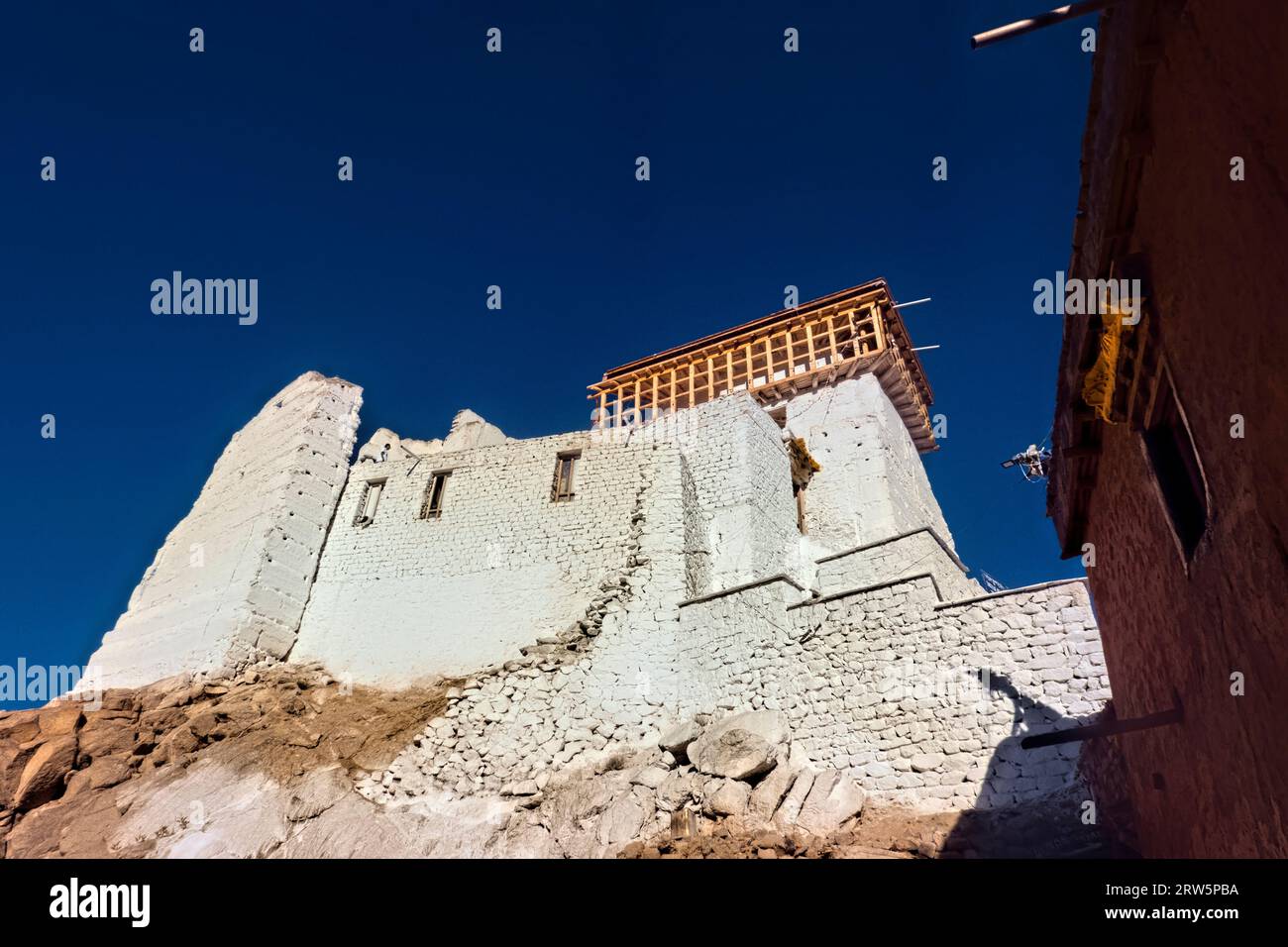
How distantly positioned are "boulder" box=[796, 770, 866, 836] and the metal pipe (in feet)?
28.5

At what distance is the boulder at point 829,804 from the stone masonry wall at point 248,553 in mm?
11298

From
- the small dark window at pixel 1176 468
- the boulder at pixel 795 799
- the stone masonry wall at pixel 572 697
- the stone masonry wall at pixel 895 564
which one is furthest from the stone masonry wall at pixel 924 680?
the small dark window at pixel 1176 468

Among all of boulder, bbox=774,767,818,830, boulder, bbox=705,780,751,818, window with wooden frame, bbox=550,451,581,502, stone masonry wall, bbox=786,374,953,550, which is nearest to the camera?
boulder, bbox=774,767,818,830

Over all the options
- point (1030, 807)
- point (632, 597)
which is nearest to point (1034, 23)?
point (1030, 807)

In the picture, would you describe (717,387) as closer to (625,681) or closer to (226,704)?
(625,681)

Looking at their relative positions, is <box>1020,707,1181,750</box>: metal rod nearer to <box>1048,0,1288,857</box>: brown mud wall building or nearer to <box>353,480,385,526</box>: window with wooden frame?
<box>1048,0,1288,857</box>: brown mud wall building

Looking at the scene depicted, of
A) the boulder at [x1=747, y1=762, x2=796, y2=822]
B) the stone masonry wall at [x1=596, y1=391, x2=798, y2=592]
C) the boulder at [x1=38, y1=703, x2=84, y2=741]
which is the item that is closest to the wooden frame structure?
the stone masonry wall at [x1=596, y1=391, x2=798, y2=592]

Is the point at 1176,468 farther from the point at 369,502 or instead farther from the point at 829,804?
the point at 369,502

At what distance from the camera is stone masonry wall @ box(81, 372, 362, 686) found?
15500mm

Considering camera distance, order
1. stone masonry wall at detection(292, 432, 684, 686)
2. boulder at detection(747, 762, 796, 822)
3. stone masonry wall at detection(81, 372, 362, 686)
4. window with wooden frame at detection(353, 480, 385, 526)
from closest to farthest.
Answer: boulder at detection(747, 762, 796, 822)
stone masonry wall at detection(292, 432, 684, 686)
stone masonry wall at detection(81, 372, 362, 686)
window with wooden frame at detection(353, 480, 385, 526)

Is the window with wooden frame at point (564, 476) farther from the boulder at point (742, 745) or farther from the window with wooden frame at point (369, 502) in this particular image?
the boulder at point (742, 745)

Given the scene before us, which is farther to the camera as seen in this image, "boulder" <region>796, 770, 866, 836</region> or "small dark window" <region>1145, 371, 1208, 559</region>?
"boulder" <region>796, 770, 866, 836</region>

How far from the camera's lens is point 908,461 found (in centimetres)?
2331

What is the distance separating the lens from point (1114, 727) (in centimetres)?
630
